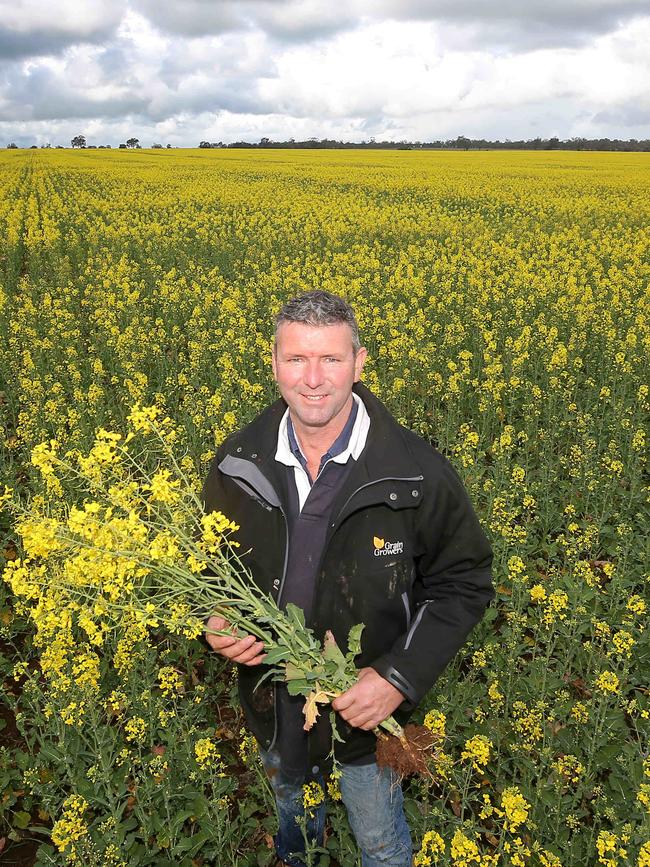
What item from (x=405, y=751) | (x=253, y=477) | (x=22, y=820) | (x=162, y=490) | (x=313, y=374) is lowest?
(x=22, y=820)

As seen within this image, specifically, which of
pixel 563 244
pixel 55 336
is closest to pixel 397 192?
pixel 563 244

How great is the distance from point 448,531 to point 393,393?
A: 5067 mm

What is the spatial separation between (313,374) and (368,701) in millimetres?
1195

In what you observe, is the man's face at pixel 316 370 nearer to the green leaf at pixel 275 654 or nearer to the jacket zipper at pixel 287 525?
the jacket zipper at pixel 287 525

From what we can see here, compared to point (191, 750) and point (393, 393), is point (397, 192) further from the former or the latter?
point (191, 750)

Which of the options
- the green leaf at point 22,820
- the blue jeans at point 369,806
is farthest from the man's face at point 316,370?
the green leaf at point 22,820

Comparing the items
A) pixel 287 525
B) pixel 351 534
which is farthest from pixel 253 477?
pixel 351 534

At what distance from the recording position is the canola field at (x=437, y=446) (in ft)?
10.8

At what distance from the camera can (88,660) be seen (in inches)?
132

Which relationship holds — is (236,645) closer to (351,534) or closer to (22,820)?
(351,534)

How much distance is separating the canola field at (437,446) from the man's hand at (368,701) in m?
0.35

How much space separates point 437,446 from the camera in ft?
22.9

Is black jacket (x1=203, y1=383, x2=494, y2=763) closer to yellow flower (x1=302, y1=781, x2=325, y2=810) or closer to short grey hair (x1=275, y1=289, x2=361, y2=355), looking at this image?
yellow flower (x1=302, y1=781, x2=325, y2=810)

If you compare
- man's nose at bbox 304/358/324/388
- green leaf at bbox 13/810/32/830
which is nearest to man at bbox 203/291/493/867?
man's nose at bbox 304/358/324/388
